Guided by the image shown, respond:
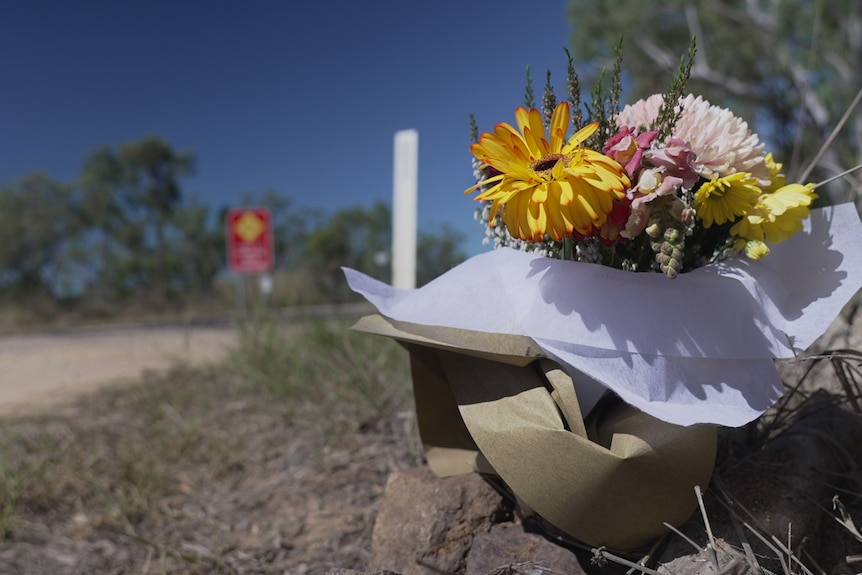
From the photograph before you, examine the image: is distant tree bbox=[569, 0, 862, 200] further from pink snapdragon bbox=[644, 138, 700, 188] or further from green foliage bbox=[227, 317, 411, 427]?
pink snapdragon bbox=[644, 138, 700, 188]

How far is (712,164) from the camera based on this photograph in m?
0.92

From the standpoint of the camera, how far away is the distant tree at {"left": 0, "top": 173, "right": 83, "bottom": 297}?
59.9ft

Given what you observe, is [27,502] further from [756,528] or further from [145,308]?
[145,308]

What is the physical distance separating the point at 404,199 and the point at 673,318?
101 inches

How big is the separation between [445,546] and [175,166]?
27.4 meters

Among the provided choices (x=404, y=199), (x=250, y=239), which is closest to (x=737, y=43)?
(x=250, y=239)

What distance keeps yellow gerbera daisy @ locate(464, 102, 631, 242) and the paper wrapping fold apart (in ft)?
0.67

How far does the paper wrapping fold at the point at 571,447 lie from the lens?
2.70ft

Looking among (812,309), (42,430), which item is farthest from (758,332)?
(42,430)

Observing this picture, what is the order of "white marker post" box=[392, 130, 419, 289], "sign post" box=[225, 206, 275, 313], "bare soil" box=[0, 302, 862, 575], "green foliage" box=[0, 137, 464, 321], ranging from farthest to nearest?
"green foliage" box=[0, 137, 464, 321] → "sign post" box=[225, 206, 275, 313] → "white marker post" box=[392, 130, 419, 289] → "bare soil" box=[0, 302, 862, 575]

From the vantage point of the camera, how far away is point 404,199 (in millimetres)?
3332

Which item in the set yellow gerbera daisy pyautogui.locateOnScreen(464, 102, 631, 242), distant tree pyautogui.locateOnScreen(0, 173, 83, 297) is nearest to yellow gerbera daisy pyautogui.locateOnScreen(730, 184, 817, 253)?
yellow gerbera daisy pyautogui.locateOnScreen(464, 102, 631, 242)

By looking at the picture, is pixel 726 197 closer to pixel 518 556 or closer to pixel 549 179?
pixel 549 179

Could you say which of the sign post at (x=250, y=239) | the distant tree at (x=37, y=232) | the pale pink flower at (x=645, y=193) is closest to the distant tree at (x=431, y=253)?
the pale pink flower at (x=645, y=193)
